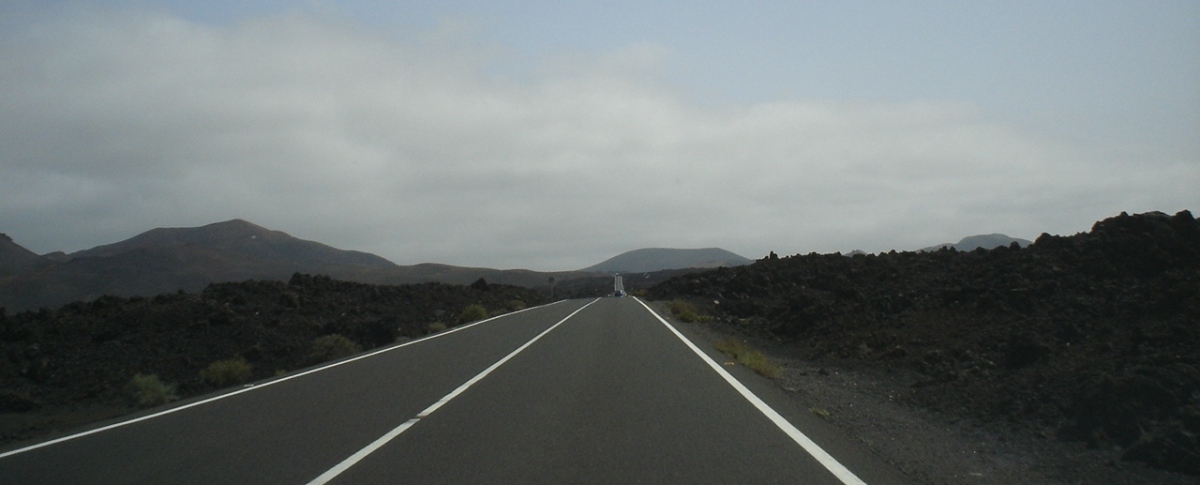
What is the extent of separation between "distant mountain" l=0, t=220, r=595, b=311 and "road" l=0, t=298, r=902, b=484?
18009 millimetres

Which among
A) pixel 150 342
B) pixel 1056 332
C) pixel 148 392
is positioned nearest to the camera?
pixel 1056 332

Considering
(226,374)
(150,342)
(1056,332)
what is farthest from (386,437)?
(150,342)

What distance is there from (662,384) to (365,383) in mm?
5019

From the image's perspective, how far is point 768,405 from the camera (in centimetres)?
1118

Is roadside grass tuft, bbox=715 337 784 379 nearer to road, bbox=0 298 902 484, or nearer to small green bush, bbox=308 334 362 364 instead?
road, bbox=0 298 902 484

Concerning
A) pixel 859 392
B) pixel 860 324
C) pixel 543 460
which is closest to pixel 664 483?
pixel 543 460

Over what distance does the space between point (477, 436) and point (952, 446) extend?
5058mm

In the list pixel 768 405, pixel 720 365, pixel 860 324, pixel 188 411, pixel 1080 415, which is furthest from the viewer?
pixel 860 324

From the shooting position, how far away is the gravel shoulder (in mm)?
7484

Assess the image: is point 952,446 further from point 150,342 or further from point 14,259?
point 14,259

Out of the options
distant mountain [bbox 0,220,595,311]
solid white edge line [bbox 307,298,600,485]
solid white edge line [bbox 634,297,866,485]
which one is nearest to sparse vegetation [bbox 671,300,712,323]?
solid white edge line [bbox 634,297,866,485]

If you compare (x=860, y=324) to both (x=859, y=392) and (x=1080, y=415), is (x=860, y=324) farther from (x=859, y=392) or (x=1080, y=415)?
(x=1080, y=415)

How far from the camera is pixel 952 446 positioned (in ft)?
29.7

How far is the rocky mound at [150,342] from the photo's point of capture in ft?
55.0
